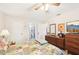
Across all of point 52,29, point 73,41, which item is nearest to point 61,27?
point 52,29

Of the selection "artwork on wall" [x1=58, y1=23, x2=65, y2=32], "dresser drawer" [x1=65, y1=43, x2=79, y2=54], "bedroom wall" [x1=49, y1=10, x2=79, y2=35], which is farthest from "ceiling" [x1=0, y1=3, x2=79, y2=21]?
"dresser drawer" [x1=65, y1=43, x2=79, y2=54]

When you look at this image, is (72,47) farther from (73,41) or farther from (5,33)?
(5,33)

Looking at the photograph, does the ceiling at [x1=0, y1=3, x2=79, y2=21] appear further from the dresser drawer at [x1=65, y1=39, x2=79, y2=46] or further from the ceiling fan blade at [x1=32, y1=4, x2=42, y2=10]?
the dresser drawer at [x1=65, y1=39, x2=79, y2=46]

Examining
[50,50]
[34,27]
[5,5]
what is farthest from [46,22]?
[5,5]

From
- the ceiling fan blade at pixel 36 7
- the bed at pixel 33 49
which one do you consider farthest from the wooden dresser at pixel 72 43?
the ceiling fan blade at pixel 36 7

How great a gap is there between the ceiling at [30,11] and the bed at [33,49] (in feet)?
1.13

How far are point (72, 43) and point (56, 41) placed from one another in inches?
8.2

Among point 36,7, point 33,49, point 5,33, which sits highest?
point 36,7

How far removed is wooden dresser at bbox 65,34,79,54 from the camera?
7.17 ft

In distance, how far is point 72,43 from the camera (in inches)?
86.5

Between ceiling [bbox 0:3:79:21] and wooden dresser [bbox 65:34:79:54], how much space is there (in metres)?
0.30

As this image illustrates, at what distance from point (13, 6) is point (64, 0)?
68cm

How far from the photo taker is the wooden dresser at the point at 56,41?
223 centimetres

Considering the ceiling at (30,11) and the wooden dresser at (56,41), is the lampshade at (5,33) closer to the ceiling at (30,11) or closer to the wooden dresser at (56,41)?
the ceiling at (30,11)
